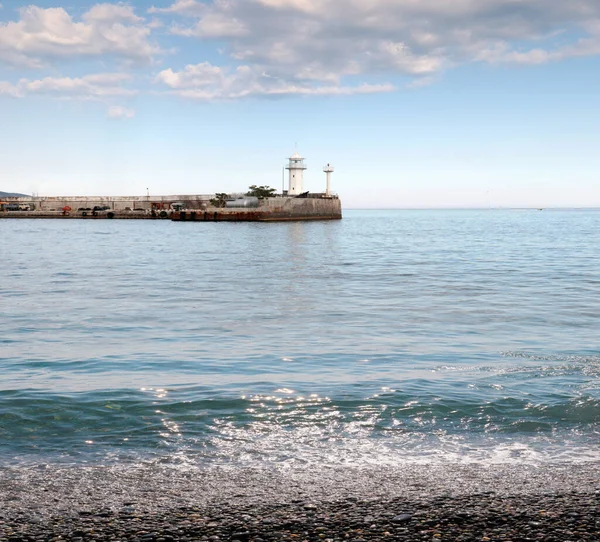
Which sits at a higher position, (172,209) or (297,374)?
(172,209)

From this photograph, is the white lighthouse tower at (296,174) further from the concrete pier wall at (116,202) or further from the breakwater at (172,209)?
the concrete pier wall at (116,202)

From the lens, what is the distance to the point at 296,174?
115 meters

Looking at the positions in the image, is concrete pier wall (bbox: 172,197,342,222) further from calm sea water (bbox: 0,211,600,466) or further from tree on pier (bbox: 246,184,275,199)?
calm sea water (bbox: 0,211,600,466)

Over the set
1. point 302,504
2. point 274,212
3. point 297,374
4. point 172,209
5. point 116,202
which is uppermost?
point 116,202

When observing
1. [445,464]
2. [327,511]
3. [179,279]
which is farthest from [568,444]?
[179,279]

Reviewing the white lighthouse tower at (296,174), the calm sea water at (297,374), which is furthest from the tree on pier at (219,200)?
the calm sea water at (297,374)

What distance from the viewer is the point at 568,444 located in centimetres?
739

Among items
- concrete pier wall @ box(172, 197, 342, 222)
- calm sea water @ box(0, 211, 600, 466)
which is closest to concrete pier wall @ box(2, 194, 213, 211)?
concrete pier wall @ box(172, 197, 342, 222)

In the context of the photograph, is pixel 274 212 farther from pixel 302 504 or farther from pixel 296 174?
pixel 302 504

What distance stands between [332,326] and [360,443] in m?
9.68

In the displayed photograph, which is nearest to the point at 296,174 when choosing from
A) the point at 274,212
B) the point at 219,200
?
the point at 274,212

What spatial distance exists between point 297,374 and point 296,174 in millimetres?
105156

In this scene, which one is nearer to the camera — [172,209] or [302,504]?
[302,504]

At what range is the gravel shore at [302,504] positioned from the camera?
16.4 feet
